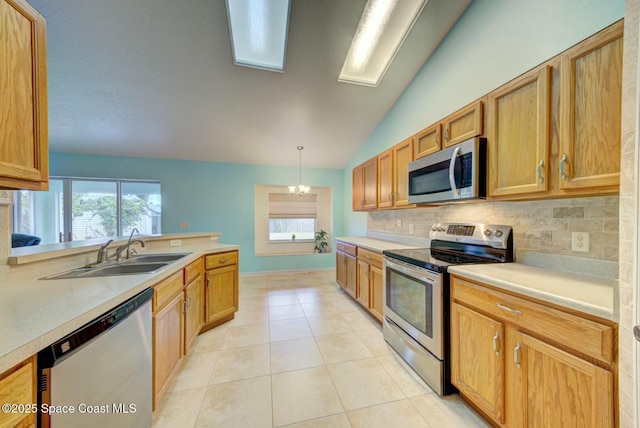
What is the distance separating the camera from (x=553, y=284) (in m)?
1.16

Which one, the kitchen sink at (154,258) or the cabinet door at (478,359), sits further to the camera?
the kitchen sink at (154,258)

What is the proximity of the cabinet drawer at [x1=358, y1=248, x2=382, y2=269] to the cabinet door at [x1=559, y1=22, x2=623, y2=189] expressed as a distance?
1.68 m

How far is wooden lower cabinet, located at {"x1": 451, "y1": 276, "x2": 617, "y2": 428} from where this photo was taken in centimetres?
89

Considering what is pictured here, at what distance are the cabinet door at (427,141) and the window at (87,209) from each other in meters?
4.64

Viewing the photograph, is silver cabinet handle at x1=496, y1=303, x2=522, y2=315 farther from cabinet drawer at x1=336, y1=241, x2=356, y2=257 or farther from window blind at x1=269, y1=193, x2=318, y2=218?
window blind at x1=269, y1=193, x2=318, y2=218

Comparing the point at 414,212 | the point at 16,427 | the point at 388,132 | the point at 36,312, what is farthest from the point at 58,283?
the point at 388,132

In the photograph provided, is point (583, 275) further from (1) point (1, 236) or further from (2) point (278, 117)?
(2) point (278, 117)

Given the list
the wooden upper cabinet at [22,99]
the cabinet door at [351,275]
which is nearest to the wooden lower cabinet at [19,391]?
the wooden upper cabinet at [22,99]

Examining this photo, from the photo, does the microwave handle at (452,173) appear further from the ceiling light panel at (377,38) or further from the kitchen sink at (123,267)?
the kitchen sink at (123,267)

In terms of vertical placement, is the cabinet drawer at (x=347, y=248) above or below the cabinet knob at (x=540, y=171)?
below

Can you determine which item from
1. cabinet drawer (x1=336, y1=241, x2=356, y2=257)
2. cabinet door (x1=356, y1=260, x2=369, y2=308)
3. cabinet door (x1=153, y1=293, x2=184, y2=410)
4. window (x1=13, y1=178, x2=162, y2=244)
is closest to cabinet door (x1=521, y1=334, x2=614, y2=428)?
cabinet door (x1=356, y1=260, x2=369, y2=308)

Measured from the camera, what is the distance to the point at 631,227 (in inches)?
29.5

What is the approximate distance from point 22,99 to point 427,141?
107 inches

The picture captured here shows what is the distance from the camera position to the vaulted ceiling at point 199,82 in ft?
6.84
